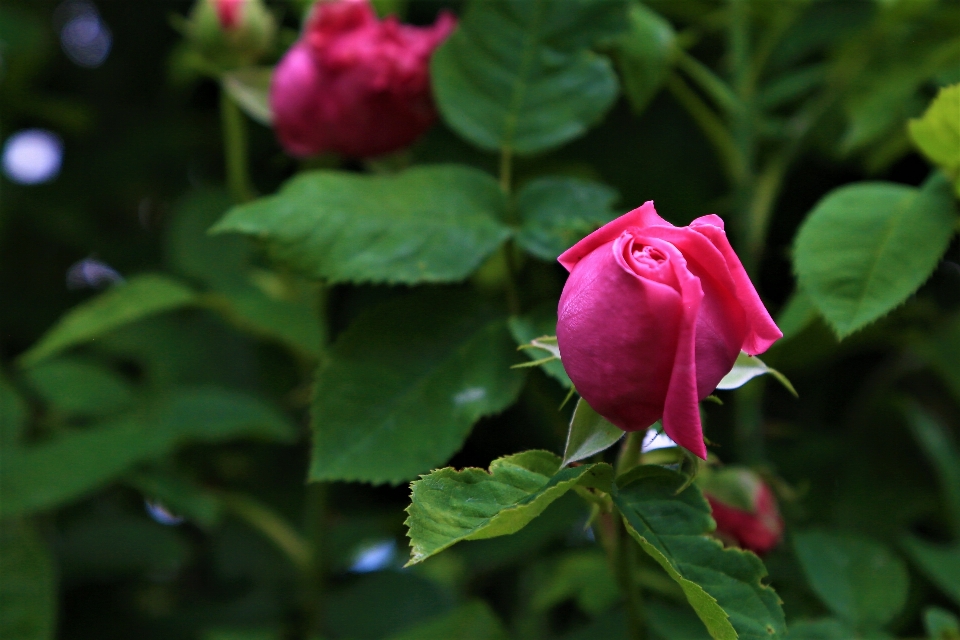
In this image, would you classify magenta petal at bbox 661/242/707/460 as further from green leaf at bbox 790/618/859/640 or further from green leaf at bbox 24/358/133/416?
green leaf at bbox 24/358/133/416

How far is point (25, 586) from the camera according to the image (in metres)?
0.85

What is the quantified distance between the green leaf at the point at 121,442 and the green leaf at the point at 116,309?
0.36ft

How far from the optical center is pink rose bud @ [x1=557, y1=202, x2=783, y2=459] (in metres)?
0.42

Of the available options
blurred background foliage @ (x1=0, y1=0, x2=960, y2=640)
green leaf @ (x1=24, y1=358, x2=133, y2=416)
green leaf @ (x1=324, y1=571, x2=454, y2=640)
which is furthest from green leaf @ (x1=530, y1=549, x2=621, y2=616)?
green leaf @ (x1=24, y1=358, x2=133, y2=416)

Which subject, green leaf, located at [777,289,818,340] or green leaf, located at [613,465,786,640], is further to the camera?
green leaf, located at [777,289,818,340]

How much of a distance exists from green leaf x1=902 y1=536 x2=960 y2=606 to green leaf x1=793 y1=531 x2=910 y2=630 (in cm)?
3

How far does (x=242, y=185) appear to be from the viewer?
1.07 m

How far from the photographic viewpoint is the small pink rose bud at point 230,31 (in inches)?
41.2

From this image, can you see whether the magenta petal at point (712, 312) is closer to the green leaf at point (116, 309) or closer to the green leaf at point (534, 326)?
the green leaf at point (534, 326)

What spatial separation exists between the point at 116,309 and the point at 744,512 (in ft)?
2.10

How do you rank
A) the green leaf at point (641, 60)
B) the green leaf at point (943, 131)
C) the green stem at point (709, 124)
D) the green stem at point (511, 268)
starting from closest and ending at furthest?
the green leaf at point (943, 131), the green stem at point (511, 268), the green leaf at point (641, 60), the green stem at point (709, 124)

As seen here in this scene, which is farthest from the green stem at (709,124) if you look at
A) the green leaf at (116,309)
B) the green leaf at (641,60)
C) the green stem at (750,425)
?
the green leaf at (116,309)

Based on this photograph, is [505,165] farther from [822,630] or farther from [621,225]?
[822,630]

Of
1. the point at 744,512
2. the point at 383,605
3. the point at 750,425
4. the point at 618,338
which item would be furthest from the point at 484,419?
the point at 618,338
